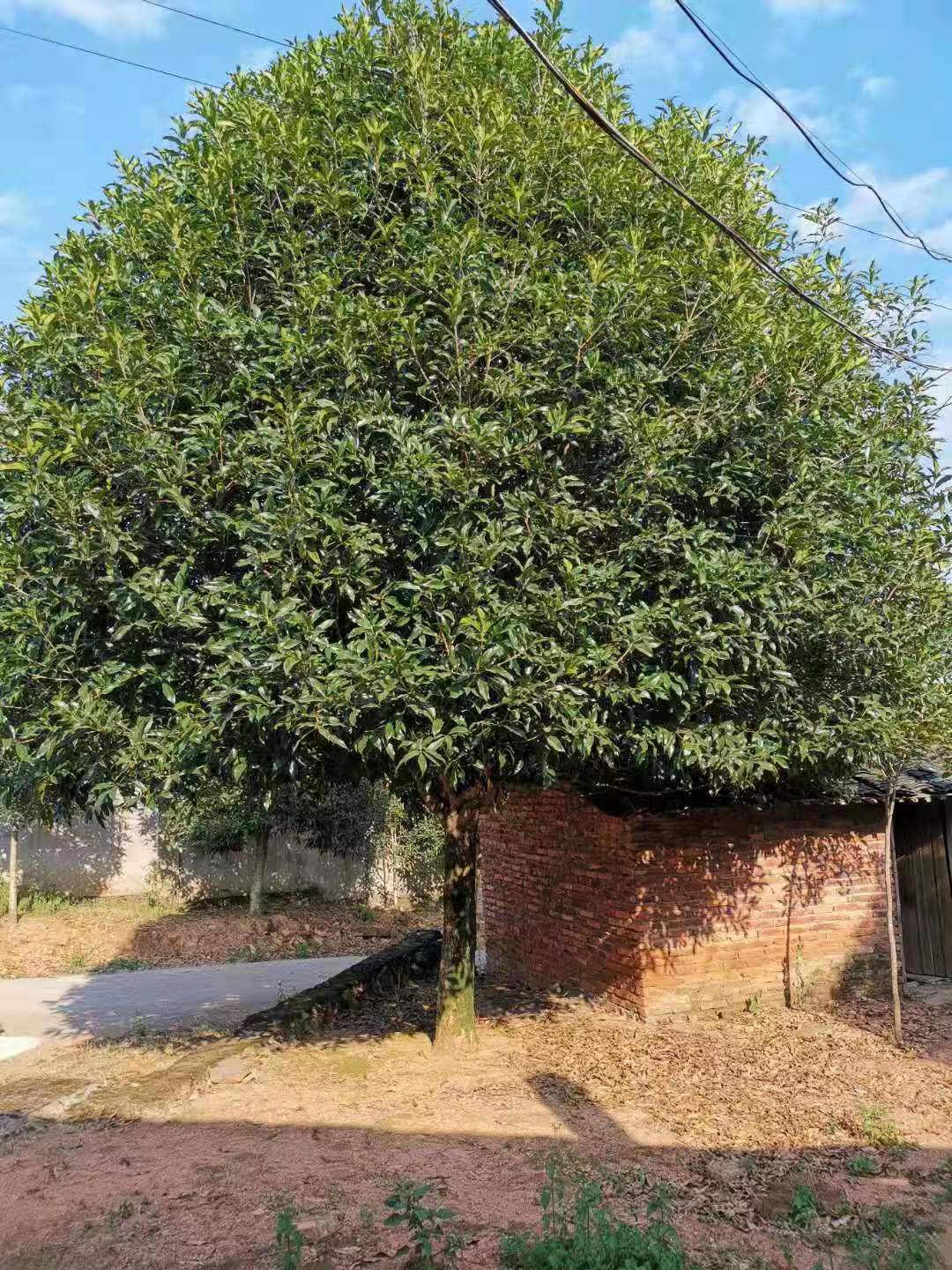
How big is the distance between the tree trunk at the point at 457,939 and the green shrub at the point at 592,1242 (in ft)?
12.3

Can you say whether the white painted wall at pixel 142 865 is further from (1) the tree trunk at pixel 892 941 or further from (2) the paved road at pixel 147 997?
(1) the tree trunk at pixel 892 941

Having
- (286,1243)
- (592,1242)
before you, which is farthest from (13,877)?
(592,1242)

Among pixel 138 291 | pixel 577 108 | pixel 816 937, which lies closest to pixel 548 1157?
pixel 816 937

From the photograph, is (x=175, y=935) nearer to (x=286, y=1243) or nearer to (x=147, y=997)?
(x=147, y=997)

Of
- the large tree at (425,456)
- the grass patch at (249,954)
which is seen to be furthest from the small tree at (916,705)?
the grass patch at (249,954)

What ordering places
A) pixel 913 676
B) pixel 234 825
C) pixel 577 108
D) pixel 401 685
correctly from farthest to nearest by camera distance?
pixel 234 825
pixel 913 676
pixel 577 108
pixel 401 685

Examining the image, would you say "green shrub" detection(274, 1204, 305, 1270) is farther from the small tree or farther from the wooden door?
the wooden door

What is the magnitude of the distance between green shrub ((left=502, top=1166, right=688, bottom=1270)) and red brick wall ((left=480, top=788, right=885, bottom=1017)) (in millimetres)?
4879

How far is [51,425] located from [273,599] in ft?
6.17

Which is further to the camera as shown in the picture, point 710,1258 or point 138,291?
point 138,291

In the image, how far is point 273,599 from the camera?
6055 millimetres

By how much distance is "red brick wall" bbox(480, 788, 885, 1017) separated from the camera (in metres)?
10.2

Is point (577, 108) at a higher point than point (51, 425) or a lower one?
higher

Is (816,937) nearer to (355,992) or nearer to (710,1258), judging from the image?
(355,992)
